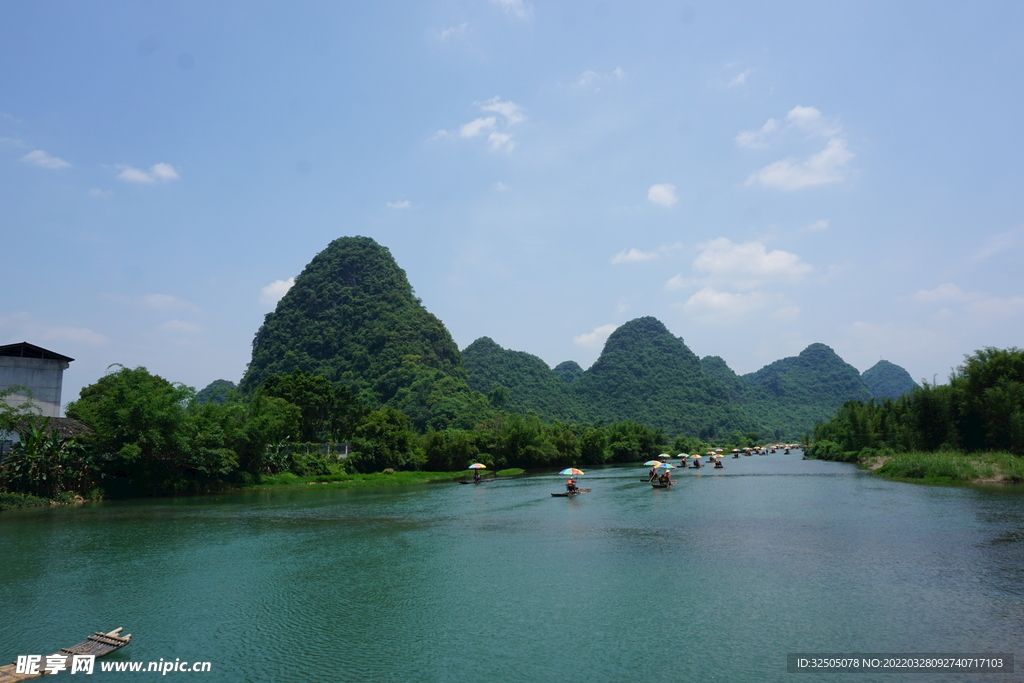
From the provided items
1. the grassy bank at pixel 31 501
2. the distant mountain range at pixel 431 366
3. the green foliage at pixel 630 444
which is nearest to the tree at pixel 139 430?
the grassy bank at pixel 31 501

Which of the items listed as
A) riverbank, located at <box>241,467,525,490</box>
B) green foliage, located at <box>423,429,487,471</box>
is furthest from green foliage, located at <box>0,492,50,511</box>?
green foliage, located at <box>423,429,487,471</box>

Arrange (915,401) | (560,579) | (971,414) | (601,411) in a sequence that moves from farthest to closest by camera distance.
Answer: (601,411) → (915,401) → (971,414) → (560,579)

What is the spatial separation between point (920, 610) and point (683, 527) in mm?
12262

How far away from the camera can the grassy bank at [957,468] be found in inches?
1430

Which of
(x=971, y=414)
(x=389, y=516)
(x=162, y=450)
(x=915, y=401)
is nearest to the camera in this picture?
(x=389, y=516)

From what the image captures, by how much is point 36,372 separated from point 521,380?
126340 millimetres

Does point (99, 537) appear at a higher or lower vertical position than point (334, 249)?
lower

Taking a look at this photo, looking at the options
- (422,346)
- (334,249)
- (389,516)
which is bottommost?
(389,516)

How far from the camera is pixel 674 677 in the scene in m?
9.82

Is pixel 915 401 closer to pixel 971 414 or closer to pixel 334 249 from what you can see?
pixel 971 414

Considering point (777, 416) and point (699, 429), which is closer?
point (699, 429)

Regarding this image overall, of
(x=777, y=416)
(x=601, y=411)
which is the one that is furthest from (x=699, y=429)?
(x=777, y=416)

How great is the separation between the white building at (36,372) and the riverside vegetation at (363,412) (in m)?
3.86

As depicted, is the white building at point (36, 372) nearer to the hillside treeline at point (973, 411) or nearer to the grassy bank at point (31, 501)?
the grassy bank at point (31, 501)
